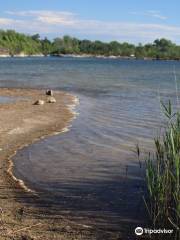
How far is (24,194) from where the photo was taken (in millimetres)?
8680

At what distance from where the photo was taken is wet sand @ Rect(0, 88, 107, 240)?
687cm

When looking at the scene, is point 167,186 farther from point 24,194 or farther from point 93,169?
point 93,169

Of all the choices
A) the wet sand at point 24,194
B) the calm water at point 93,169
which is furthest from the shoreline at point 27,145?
→ the calm water at point 93,169

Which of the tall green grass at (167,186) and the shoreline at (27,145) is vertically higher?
the tall green grass at (167,186)

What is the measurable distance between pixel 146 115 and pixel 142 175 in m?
9.73

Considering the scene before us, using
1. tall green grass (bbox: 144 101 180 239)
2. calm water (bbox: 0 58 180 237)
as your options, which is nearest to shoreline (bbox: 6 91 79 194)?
calm water (bbox: 0 58 180 237)

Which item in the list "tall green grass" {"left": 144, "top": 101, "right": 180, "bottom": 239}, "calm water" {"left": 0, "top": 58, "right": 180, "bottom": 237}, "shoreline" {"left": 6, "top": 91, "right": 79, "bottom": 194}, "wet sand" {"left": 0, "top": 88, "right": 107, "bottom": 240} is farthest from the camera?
"shoreline" {"left": 6, "top": 91, "right": 79, "bottom": 194}

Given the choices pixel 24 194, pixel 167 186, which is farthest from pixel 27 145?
pixel 167 186

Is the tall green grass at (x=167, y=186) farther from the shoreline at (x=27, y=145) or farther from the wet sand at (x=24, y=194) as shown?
the shoreline at (x=27, y=145)

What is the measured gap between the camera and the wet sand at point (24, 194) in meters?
6.87

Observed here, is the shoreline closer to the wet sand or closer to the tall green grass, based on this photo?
the wet sand

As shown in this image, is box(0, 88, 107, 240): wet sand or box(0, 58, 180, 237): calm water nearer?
box(0, 88, 107, 240): wet sand

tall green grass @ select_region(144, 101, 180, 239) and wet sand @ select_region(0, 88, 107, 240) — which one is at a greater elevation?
tall green grass @ select_region(144, 101, 180, 239)

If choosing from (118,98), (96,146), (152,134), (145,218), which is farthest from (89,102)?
(145,218)
